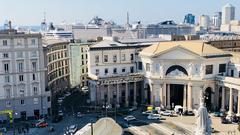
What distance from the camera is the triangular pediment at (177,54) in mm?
91188

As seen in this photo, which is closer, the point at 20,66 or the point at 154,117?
the point at 154,117

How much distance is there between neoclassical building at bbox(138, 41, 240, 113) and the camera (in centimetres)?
9088

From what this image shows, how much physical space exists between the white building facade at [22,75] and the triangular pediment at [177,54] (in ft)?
98.1

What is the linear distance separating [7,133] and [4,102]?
1049cm

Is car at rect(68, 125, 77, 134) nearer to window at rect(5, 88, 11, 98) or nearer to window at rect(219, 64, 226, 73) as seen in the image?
window at rect(5, 88, 11, 98)

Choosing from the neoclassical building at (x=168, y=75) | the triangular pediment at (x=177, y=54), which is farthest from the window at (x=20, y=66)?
the triangular pediment at (x=177, y=54)

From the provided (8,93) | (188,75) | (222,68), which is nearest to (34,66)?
(8,93)

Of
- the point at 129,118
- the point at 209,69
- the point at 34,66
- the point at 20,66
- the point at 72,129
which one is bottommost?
the point at 72,129

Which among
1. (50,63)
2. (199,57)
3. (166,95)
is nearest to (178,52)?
(199,57)

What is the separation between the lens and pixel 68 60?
405 feet

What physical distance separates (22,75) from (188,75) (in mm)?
40543

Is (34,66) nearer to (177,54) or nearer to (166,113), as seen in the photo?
(166,113)

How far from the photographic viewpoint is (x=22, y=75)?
86562 mm

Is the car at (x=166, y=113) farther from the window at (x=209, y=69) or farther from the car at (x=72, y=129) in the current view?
the car at (x=72, y=129)
